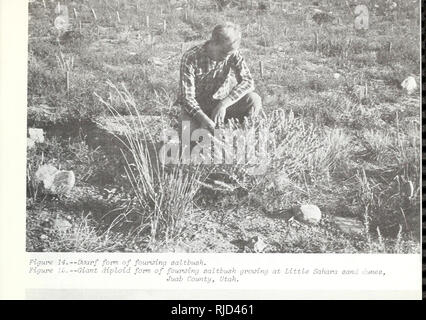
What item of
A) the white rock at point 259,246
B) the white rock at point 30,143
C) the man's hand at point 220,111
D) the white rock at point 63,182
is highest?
the man's hand at point 220,111

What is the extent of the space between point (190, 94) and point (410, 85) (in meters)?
1.23

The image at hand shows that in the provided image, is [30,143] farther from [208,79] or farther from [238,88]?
[238,88]

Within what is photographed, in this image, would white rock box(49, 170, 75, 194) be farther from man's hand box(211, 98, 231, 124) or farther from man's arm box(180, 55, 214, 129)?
man's hand box(211, 98, 231, 124)

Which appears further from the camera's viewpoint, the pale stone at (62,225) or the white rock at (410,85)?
the white rock at (410,85)

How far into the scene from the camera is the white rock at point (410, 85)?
321 cm

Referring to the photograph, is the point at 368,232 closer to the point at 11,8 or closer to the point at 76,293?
the point at 76,293

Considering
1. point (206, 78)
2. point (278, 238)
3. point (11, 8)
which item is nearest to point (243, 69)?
point (206, 78)

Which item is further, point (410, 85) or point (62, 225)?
point (410, 85)

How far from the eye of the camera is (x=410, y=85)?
127 inches

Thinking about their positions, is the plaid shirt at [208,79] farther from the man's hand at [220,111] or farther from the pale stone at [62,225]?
the pale stone at [62,225]

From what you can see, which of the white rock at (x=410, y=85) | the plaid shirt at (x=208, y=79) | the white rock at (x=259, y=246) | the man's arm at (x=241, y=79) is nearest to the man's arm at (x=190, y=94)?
the plaid shirt at (x=208, y=79)

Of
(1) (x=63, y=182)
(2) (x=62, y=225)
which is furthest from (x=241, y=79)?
(2) (x=62, y=225)

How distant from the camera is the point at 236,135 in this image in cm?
316
